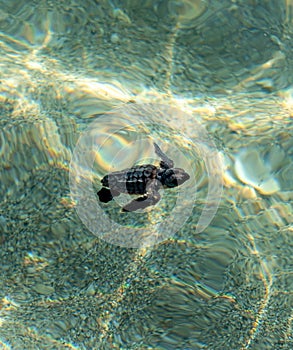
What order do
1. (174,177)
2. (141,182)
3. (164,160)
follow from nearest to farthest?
(141,182) → (174,177) → (164,160)

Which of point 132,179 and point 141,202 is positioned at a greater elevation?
point 132,179

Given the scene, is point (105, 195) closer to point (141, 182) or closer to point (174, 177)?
point (141, 182)

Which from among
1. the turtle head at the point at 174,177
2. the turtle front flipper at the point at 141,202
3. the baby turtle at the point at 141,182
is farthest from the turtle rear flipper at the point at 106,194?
the turtle head at the point at 174,177

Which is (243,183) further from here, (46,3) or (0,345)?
(46,3)

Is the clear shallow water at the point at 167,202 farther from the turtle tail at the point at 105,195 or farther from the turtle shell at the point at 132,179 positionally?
the turtle shell at the point at 132,179

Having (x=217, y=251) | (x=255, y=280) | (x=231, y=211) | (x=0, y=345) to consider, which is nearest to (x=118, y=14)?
(x=231, y=211)

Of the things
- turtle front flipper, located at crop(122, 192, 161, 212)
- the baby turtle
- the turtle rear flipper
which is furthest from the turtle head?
the turtle rear flipper

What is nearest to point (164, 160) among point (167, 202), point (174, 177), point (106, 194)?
point (174, 177)

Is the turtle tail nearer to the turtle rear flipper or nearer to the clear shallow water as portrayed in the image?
the turtle rear flipper
